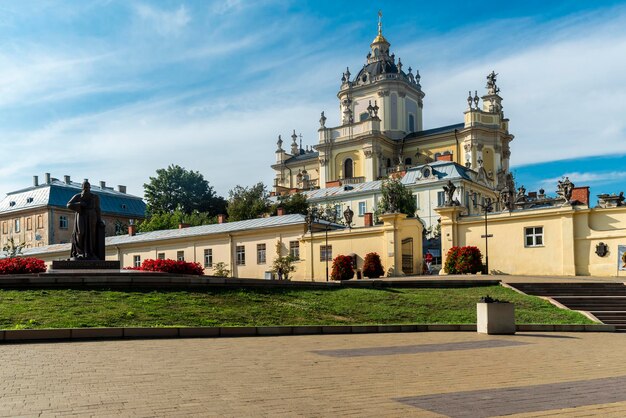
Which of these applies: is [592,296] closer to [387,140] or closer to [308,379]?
[308,379]

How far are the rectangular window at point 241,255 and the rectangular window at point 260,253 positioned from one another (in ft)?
4.01

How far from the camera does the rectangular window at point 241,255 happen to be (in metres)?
45.4

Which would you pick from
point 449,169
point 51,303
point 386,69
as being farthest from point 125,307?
point 386,69

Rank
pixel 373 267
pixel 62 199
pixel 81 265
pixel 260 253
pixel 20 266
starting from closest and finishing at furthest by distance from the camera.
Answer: pixel 81 265 < pixel 20 266 < pixel 373 267 < pixel 260 253 < pixel 62 199

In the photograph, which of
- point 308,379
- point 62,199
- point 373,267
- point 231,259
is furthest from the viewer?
point 62,199

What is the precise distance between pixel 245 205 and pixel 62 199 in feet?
104

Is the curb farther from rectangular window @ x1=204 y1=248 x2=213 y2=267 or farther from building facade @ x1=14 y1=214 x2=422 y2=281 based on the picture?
rectangular window @ x1=204 y1=248 x2=213 y2=267

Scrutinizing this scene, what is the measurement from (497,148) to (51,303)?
3075 inches

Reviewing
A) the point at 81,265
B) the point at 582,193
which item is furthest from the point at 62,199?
the point at 582,193

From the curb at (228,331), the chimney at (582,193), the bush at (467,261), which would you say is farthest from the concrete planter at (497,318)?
the chimney at (582,193)

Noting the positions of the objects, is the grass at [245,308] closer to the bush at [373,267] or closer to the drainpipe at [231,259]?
the bush at [373,267]

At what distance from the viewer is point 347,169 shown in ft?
301

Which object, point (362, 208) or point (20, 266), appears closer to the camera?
point (20, 266)

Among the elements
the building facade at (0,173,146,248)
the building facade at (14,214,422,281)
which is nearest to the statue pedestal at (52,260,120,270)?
A: the building facade at (14,214,422,281)
